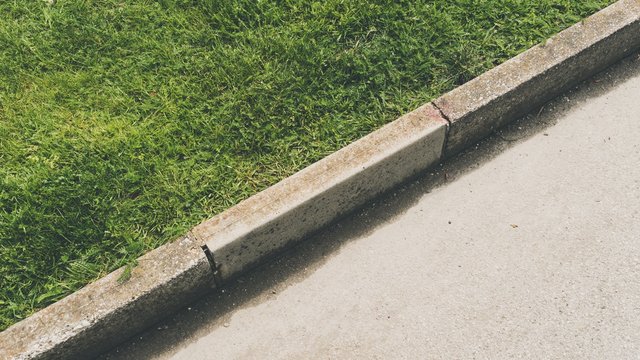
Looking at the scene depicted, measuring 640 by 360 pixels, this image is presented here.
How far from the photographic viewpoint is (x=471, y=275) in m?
2.85

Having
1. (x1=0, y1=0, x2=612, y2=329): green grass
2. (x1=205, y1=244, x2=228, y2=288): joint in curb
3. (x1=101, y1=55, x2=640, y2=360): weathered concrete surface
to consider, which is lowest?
(x1=101, y1=55, x2=640, y2=360): weathered concrete surface

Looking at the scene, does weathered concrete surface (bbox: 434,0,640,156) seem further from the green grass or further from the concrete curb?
the green grass

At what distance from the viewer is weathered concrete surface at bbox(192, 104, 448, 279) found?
8.87 ft

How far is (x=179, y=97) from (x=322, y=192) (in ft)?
3.36

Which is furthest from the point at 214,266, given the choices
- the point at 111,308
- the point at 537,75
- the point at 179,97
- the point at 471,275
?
the point at 537,75

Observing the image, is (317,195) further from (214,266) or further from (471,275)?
(471,275)

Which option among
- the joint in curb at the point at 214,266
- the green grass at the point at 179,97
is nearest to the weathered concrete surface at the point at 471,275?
the joint in curb at the point at 214,266

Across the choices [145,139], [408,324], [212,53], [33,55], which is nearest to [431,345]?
[408,324]

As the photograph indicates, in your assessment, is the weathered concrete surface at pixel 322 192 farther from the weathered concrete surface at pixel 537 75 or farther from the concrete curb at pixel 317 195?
the weathered concrete surface at pixel 537 75

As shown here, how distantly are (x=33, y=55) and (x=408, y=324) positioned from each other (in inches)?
103

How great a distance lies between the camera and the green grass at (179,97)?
2.79m

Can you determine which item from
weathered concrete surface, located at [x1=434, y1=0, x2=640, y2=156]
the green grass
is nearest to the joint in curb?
the green grass

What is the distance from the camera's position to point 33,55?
11.1ft

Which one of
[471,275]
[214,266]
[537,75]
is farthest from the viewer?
[537,75]
